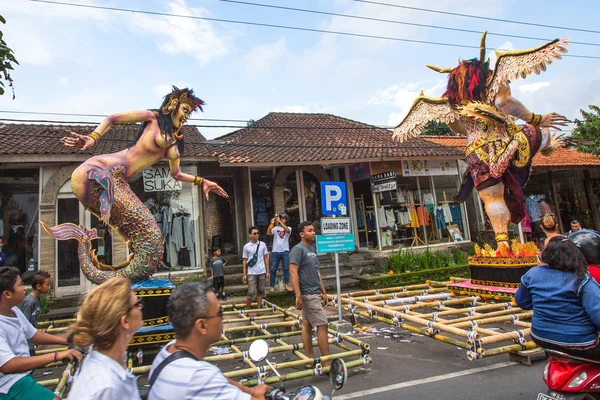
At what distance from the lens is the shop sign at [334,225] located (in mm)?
6193

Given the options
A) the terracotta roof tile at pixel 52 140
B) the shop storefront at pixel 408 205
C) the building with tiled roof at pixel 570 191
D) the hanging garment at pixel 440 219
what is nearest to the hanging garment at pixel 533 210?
the building with tiled roof at pixel 570 191

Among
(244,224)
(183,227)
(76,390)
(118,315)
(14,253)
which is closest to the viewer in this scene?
(76,390)

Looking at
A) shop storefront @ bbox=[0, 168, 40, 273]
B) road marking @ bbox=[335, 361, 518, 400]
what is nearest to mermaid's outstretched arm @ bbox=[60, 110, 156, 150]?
road marking @ bbox=[335, 361, 518, 400]

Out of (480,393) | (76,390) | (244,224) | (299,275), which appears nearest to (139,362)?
(299,275)

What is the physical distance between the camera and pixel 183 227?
10.5 meters

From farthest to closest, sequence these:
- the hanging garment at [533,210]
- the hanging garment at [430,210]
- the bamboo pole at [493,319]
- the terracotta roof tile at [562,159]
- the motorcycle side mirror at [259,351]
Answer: the hanging garment at [533,210], the terracotta roof tile at [562,159], the hanging garment at [430,210], the bamboo pole at [493,319], the motorcycle side mirror at [259,351]

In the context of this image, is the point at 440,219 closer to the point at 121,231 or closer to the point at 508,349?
the point at 508,349

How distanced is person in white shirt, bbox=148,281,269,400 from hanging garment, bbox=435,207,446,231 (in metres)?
12.0

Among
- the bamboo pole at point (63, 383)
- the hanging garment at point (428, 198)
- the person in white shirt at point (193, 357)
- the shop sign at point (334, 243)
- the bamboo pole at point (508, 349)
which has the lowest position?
the bamboo pole at point (508, 349)

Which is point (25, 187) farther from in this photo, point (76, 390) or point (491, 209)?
point (491, 209)

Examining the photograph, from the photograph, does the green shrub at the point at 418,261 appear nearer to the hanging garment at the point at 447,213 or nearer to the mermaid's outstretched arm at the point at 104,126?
the hanging garment at the point at 447,213

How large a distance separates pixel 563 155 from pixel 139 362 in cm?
1786

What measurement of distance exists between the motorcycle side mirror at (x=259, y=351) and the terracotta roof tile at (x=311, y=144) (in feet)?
24.7

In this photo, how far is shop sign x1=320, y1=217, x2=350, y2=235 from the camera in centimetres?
619
